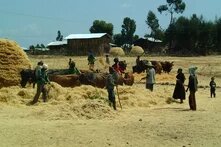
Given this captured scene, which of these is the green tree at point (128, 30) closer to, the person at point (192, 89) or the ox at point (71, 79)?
the ox at point (71, 79)

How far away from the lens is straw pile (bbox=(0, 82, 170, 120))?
1411cm

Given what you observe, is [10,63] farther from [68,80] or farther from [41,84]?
[41,84]

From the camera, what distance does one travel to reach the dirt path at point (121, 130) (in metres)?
10.9

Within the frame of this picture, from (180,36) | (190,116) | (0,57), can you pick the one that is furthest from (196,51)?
(190,116)

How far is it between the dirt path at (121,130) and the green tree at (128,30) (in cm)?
8733

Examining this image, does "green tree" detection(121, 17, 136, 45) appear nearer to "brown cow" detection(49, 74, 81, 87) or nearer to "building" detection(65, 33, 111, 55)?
"building" detection(65, 33, 111, 55)

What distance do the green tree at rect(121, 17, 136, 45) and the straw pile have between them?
82692 mm

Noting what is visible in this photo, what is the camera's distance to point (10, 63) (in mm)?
20453

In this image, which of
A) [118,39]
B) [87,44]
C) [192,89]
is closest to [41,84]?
[192,89]

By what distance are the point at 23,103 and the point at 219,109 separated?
6.86 m

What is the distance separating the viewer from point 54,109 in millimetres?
14992

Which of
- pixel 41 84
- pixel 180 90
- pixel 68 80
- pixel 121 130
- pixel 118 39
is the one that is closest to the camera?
pixel 121 130

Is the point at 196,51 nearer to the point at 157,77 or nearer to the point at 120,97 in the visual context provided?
the point at 157,77

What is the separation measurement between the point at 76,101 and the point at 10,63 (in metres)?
5.34
